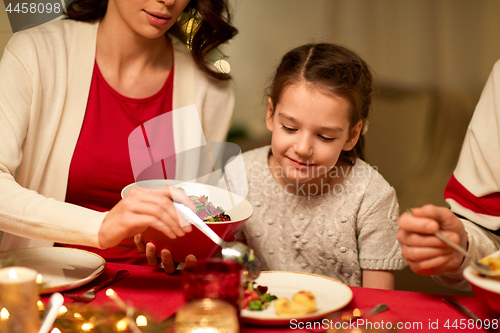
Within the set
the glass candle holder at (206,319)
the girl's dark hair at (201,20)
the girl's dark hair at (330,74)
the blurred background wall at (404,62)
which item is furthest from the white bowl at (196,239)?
the blurred background wall at (404,62)

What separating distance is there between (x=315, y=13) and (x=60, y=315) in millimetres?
1928

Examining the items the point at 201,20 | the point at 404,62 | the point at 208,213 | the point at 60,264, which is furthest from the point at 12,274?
the point at 404,62

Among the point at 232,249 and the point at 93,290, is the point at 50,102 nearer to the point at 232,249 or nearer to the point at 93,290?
the point at 93,290

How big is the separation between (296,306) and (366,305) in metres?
A: 0.18

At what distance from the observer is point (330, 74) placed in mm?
1354

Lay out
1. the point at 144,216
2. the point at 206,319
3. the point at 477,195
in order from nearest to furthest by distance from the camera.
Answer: the point at 206,319
the point at 144,216
the point at 477,195

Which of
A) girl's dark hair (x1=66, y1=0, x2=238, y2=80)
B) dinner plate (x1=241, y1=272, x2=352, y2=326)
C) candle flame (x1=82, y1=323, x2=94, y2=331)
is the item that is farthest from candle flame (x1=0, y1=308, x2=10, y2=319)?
girl's dark hair (x1=66, y1=0, x2=238, y2=80)

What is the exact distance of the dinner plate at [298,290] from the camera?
0.79 metres

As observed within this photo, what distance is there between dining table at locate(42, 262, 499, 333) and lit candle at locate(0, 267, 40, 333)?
0.18m

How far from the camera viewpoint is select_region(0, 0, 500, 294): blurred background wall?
7.10ft

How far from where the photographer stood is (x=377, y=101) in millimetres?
2209

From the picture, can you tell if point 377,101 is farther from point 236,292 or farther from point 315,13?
point 236,292

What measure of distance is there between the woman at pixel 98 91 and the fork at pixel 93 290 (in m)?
0.35

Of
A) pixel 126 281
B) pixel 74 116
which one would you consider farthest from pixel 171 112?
pixel 126 281
